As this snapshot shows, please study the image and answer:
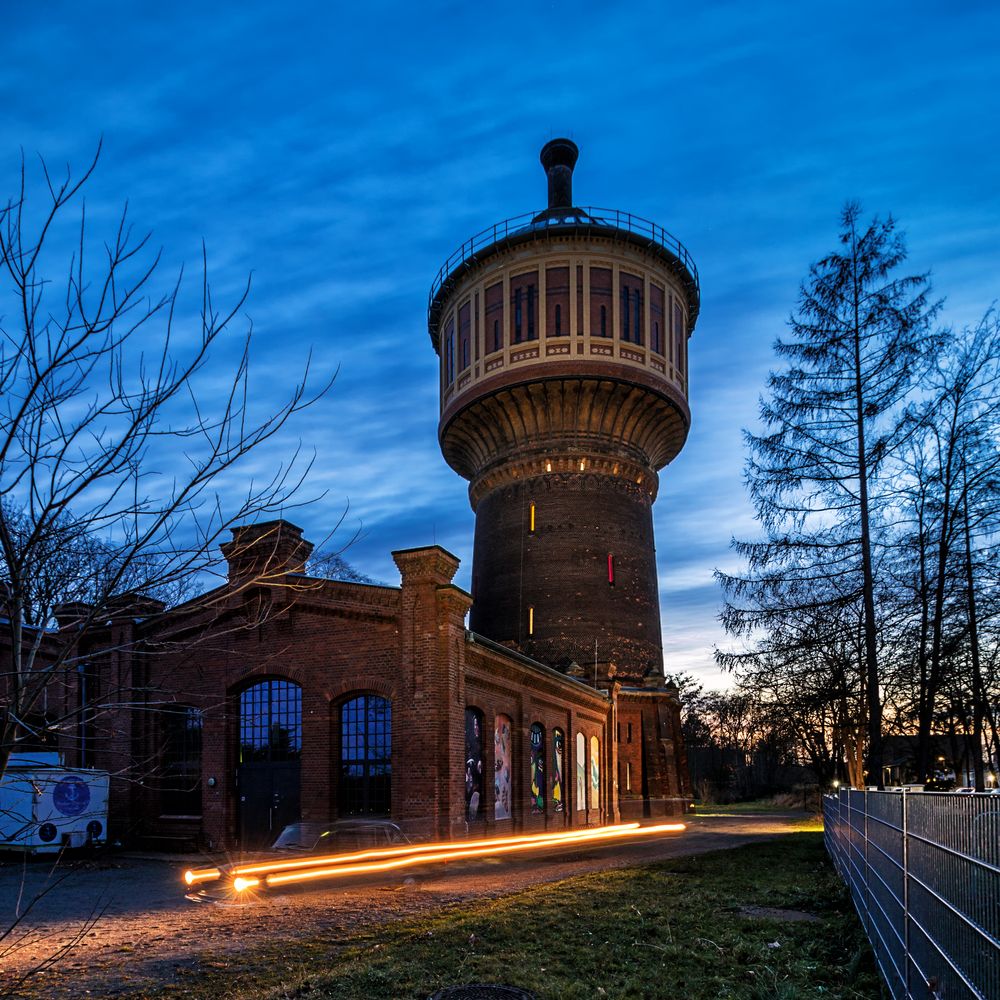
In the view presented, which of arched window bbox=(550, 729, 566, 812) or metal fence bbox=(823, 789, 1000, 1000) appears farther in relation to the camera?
arched window bbox=(550, 729, 566, 812)

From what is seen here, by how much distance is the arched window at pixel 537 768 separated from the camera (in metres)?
25.5

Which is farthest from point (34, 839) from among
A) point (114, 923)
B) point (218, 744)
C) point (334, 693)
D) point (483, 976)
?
point (483, 976)

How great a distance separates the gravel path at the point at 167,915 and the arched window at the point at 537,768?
690 cm

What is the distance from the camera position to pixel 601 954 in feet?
28.0

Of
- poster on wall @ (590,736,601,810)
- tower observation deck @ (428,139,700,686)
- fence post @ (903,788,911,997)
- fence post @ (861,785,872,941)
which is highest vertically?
tower observation deck @ (428,139,700,686)

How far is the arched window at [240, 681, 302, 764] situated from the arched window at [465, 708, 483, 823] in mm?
4045

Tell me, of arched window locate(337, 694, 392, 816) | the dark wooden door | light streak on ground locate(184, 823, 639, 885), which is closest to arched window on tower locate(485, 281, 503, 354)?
arched window locate(337, 694, 392, 816)

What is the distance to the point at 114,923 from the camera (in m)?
11.0

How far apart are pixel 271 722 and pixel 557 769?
10.9m

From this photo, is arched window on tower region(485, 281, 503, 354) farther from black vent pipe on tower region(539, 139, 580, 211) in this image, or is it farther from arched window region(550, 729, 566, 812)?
arched window region(550, 729, 566, 812)

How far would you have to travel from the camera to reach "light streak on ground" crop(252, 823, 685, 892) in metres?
13.0

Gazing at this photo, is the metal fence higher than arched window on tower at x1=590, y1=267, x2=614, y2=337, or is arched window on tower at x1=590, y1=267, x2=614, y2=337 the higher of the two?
arched window on tower at x1=590, y1=267, x2=614, y2=337

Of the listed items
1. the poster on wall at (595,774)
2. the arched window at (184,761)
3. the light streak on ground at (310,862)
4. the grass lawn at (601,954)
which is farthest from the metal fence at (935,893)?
the poster on wall at (595,774)

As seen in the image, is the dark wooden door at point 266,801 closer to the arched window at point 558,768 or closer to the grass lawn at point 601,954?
the grass lawn at point 601,954
